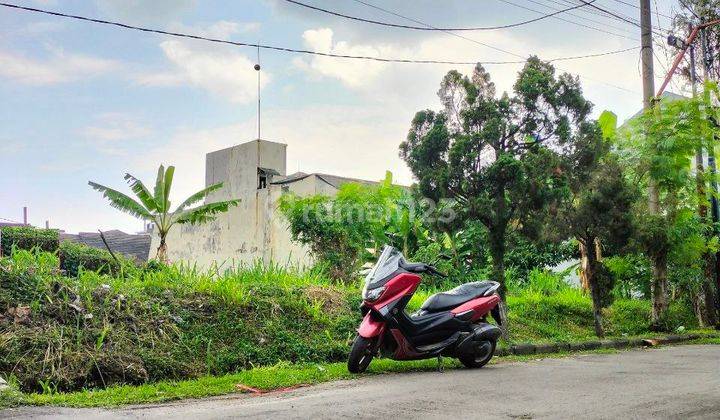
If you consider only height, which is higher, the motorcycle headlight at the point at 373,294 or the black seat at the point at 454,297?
the motorcycle headlight at the point at 373,294

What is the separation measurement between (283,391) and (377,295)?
1.52 metres

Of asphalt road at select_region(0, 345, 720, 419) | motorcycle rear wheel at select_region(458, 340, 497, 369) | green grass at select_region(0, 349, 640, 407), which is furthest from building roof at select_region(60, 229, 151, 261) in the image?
asphalt road at select_region(0, 345, 720, 419)

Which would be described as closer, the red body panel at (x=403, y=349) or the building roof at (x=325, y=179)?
the red body panel at (x=403, y=349)

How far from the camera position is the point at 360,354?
311 inches

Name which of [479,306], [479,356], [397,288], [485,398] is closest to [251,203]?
[479,306]

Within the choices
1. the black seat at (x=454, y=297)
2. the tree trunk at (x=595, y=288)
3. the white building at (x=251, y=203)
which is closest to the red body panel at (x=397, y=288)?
the black seat at (x=454, y=297)

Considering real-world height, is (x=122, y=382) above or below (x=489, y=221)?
below

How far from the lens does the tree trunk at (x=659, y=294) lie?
46.5 feet

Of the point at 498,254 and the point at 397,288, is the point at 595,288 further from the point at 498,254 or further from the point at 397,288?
the point at 397,288

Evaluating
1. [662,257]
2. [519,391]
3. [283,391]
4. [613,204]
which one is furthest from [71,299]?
[662,257]

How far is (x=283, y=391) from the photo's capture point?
712 cm

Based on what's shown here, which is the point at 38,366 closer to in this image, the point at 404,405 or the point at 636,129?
the point at 404,405

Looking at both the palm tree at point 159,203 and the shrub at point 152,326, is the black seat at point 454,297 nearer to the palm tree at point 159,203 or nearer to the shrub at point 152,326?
the shrub at point 152,326

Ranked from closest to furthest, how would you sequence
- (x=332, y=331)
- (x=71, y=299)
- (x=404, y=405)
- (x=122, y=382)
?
(x=404, y=405)
(x=122, y=382)
(x=71, y=299)
(x=332, y=331)
